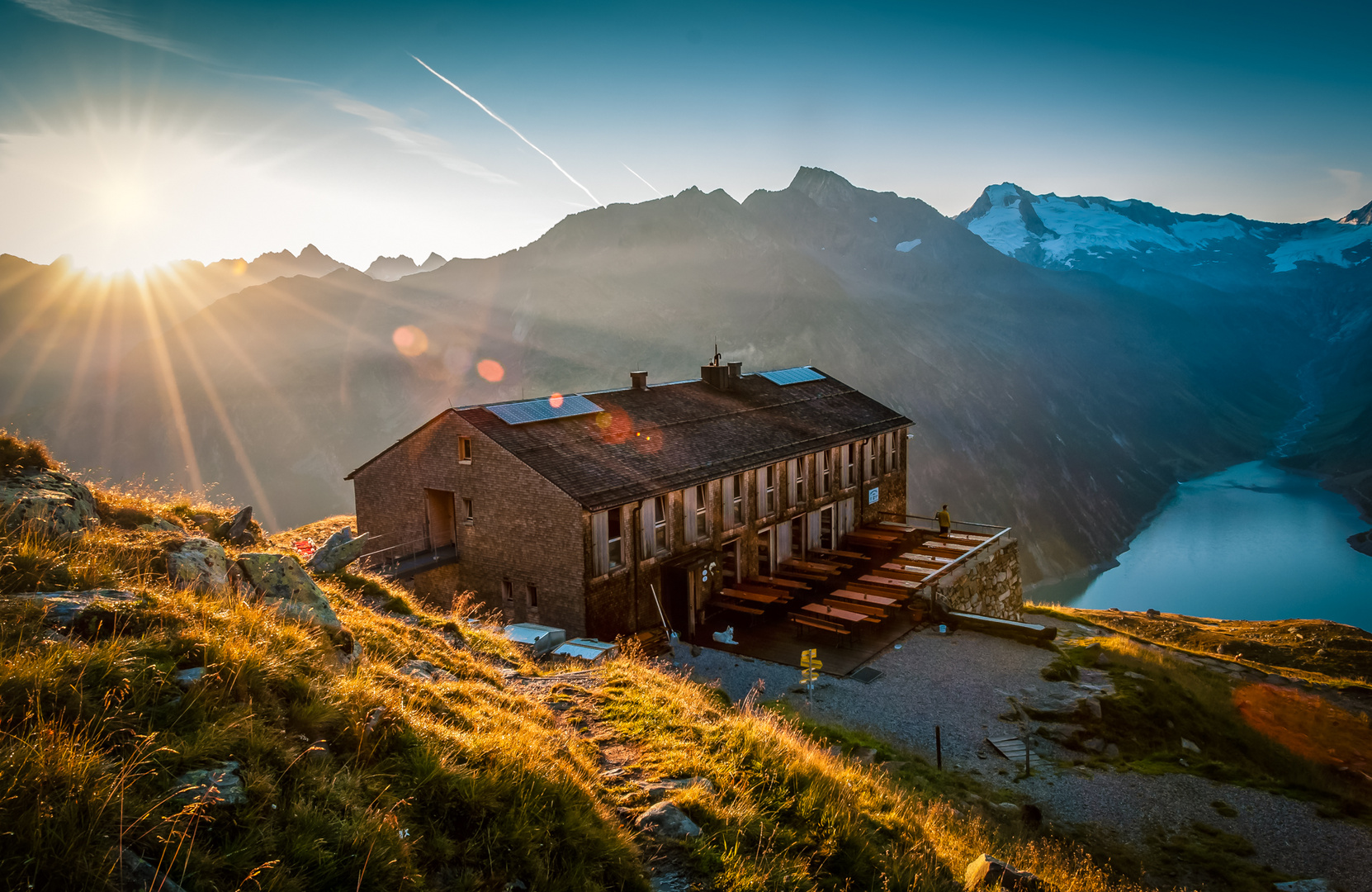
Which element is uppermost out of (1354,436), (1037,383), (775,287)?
(775,287)

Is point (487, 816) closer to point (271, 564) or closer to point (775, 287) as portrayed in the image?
point (271, 564)

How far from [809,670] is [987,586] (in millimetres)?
16942

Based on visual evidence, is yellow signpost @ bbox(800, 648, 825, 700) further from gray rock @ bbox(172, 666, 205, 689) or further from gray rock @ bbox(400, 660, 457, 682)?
gray rock @ bbox(172, 666, 205, 689)

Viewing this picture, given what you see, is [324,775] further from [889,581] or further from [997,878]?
[889,581]

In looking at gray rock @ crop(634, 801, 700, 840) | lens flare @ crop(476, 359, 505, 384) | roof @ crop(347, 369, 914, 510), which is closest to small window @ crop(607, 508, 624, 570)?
roof @ crop(347, 369, 914, 510)

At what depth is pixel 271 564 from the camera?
11078 mm

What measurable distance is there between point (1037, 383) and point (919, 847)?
641 ft

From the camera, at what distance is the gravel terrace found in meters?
16.2

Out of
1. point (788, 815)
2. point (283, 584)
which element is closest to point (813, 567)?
point (788, 815)

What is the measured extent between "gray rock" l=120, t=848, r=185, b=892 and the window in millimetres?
20734

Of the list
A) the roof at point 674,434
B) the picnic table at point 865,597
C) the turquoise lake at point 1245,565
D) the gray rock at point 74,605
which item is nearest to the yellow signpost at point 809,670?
the picnic table at point 865,597

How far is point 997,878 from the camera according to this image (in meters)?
8.84

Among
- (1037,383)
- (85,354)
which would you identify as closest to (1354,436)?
(1037,383)

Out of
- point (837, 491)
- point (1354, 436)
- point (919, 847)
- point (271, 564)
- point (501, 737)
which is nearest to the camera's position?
point (501, 737)
